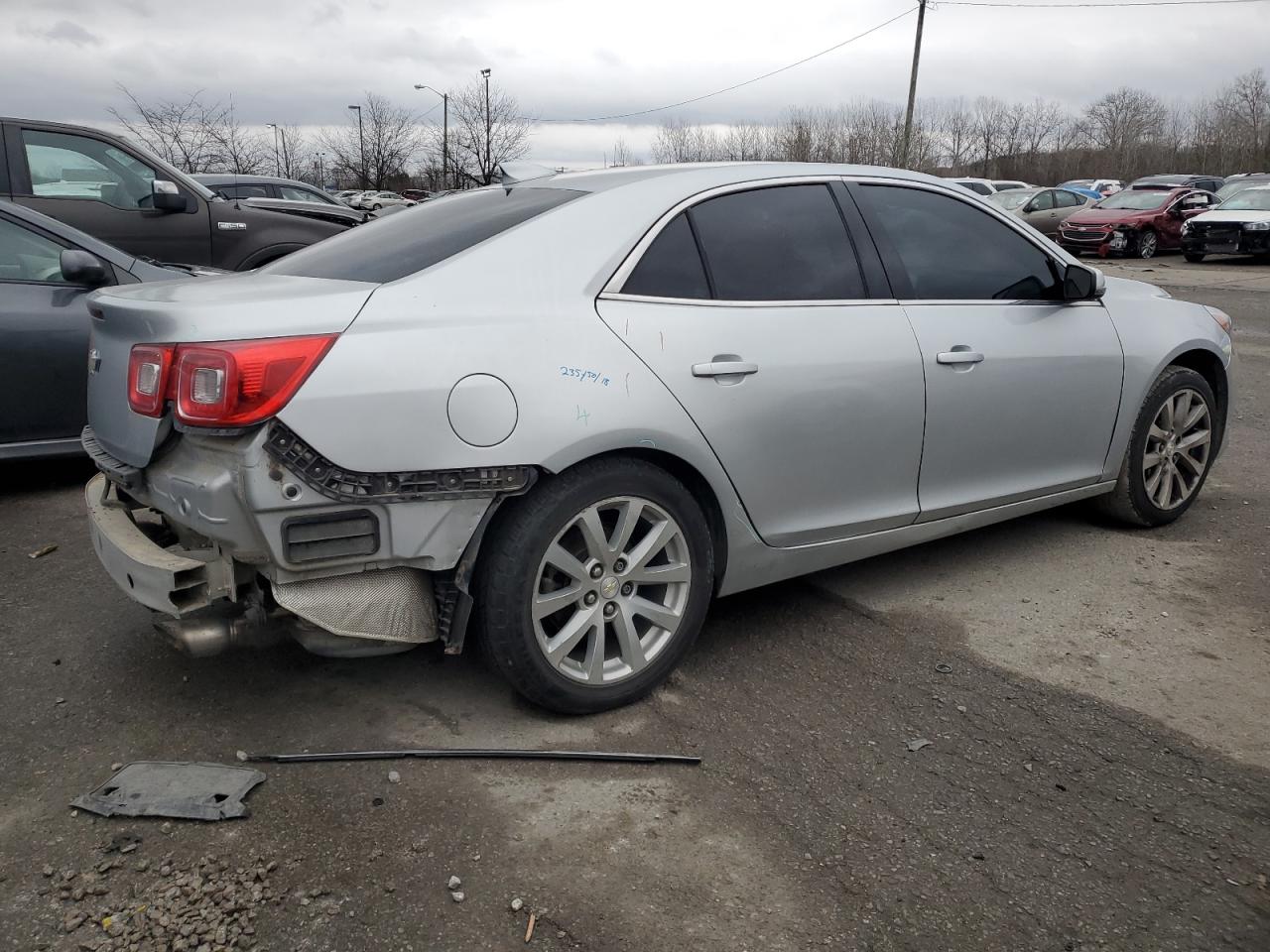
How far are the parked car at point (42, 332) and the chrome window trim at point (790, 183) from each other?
10.9 feet

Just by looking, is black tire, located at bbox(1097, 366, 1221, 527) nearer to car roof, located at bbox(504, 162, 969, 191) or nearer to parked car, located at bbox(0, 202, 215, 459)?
car roof, located at bbox(504, 162, 969, 191)

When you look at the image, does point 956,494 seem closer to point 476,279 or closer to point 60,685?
point 476,279

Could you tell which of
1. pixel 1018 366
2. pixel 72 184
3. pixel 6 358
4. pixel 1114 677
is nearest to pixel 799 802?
pixel 1114 677

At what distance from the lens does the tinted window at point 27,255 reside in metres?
5.29

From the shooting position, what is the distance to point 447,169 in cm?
4850

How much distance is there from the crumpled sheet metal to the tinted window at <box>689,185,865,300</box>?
1.95m

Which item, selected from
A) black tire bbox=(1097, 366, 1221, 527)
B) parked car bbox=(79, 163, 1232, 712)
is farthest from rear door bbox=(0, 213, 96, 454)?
black tire bbox=(1097, 366, 1221, 527)

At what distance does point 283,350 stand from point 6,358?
3.28 meters

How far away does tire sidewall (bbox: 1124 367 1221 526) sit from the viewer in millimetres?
4594

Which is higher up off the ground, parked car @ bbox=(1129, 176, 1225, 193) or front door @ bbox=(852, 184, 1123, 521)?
parked car @ bbox=(1129, 176, 1225, 193)

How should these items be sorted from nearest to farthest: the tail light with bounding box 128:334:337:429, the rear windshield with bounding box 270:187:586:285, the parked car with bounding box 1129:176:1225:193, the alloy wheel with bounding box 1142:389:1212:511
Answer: the tail light with bounding box 128:334:337:429
the rear windshield with bounding box 270:187:586:285
the alloy wheel with bounding box 1142:389:1212:511
the parked car with bounding box 1129:176:1225:193

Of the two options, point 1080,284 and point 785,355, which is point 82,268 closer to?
point 785,355

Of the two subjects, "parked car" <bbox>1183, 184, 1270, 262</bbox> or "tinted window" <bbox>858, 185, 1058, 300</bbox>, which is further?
"parked car" <bbox>1183, 184, 1270, 262</bbox>

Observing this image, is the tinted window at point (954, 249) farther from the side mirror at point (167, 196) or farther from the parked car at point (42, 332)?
the side mirror at point (167, 196)
